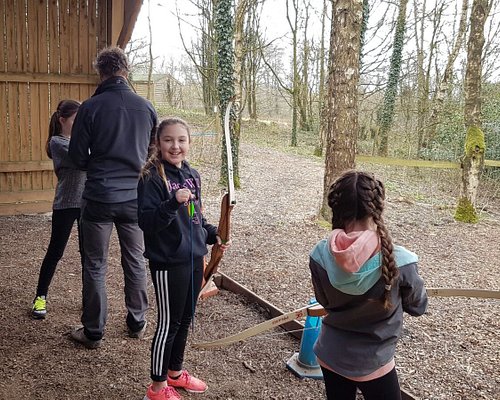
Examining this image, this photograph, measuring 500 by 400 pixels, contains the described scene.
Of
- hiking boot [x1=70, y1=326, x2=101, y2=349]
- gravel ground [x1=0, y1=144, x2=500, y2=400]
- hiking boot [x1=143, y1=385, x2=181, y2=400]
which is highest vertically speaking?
hiking boot [x1=143, y1=385, x2=181, y2=400]

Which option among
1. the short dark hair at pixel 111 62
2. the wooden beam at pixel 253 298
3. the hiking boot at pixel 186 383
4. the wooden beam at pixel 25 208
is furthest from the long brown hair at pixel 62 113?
the wooden beam at pixel 25 208

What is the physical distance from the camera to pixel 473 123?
754cm

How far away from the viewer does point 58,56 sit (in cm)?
684

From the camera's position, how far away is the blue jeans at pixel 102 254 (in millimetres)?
2861

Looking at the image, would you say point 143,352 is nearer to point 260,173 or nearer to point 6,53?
point 6,53

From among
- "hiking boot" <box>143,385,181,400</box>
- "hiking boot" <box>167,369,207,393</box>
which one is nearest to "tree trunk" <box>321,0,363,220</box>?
"hiking boot" <box>167,369,207,393</box>

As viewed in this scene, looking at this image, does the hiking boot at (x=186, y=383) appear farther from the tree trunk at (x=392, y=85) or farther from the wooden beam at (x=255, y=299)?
the tree trunk at (x=392, y=85)

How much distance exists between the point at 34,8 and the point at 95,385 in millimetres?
5740

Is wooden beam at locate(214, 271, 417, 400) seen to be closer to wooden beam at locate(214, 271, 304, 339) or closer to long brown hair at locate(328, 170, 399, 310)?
wooden beam at locate(214, 271, 304, 339)

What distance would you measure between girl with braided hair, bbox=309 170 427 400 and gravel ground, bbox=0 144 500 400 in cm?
104

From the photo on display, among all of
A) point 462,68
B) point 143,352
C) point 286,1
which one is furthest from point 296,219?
point 286,1

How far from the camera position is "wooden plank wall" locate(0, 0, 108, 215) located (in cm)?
660

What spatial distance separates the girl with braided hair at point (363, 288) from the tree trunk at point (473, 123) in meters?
6.46

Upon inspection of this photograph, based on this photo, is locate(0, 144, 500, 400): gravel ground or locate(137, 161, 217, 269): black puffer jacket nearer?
locate(137, 161, 217, 269): black puffer jacket
